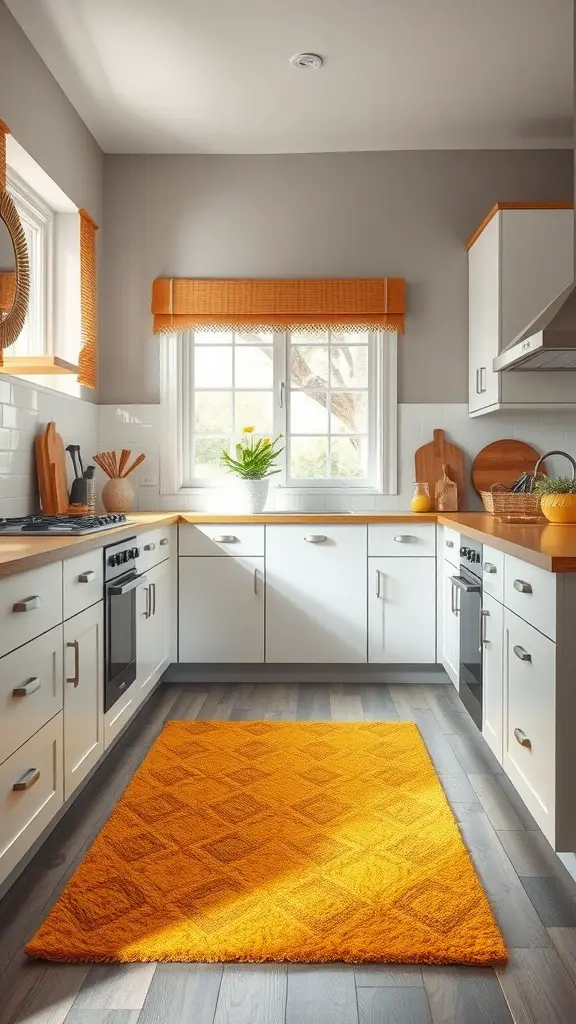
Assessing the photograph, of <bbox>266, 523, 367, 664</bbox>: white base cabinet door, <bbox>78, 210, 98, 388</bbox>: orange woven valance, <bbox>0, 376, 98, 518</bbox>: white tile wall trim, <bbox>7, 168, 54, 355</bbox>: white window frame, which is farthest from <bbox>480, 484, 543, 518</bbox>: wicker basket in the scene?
<bbox>7, 168, 54, 355</bbox>: white window frame

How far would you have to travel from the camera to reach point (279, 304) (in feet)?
14.6

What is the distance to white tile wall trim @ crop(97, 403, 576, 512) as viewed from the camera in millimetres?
4461

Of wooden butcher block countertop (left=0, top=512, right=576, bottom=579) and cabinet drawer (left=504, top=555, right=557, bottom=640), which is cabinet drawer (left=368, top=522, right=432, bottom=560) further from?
cabinet drawer (left=504, top=555, right=557, bottom=640)

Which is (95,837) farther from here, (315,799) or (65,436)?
(65,436)

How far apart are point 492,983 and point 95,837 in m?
1.19

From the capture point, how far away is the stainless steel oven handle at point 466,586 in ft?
9.76

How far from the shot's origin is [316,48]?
3402 millimetres

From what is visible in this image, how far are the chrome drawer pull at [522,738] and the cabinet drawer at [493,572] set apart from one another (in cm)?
44

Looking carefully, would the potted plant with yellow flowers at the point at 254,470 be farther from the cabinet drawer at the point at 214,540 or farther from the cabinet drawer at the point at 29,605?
the cabinet drawer at the point at 29,605

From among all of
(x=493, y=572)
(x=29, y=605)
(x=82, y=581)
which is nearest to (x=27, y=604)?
(x=29, y=605)

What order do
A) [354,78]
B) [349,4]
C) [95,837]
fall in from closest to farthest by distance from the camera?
[95,837], [349,4], [354,78]

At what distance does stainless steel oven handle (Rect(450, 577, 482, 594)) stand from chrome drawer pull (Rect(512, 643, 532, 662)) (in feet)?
1.97

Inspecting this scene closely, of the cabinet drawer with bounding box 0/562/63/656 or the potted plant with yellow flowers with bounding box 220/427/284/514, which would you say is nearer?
the cabinet drawer with bounding box 0/562/63/656

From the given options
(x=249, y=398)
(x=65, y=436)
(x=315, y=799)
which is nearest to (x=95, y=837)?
(x=315, y=799)
